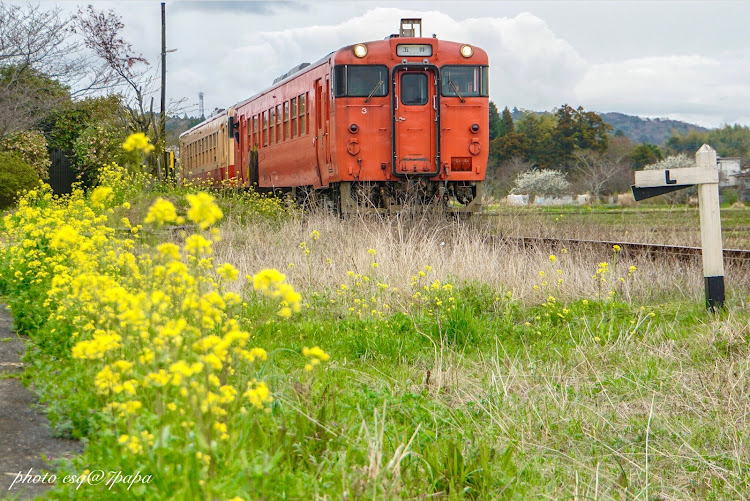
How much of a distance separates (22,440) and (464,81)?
38.1ft

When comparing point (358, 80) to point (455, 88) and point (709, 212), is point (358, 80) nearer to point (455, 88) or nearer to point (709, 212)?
point (455, 88)

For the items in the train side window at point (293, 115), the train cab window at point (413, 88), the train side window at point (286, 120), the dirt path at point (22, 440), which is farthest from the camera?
the train side window at point (286, 120)

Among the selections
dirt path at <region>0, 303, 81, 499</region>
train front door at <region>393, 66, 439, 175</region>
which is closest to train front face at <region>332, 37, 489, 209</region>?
train front door at <region>393, 66, 439, 175</region>

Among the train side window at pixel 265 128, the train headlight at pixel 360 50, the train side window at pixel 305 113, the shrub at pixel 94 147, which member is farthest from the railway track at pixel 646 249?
the shrub at pixel 94 147

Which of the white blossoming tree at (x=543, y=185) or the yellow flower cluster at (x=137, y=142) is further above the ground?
the white blossoming tree at (x=543, y=185)

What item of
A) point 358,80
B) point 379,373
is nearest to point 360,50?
point 358,80

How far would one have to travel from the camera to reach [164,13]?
91.4 ft

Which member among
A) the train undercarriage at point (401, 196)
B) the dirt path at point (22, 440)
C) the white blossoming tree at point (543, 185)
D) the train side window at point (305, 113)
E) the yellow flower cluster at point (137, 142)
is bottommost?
the dirt path at point (22, 440)

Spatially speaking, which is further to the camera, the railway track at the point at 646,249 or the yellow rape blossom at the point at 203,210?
the railway track at the point at 646,249

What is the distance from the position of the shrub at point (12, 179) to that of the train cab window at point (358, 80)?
428 inches

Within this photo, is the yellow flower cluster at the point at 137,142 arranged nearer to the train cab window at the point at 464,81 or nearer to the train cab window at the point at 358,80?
the train cab window at the point at 358,80

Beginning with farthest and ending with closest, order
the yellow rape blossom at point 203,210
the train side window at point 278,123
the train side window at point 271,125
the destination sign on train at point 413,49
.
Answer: the train side window at point 271,125, the train side window at point 278,123, the destination sign on train at point 413,49, the yellow rape blossom at point 203,210

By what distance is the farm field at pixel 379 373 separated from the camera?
2.64 meters

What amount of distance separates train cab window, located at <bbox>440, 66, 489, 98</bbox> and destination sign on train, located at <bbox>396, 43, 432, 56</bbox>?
37 centimetres
